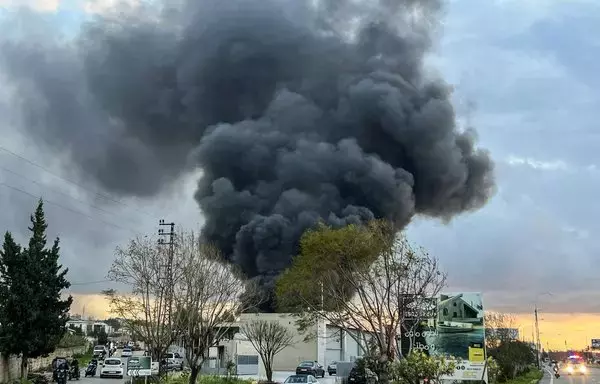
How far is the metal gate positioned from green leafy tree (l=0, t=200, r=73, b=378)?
2514cm

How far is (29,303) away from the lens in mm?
35938

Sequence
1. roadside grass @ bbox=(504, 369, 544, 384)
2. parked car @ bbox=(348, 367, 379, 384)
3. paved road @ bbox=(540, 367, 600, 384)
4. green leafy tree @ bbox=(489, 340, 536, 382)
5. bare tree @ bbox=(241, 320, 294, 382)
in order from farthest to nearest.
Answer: bare tree @ bbox=(241, 320, 294, 382)
paved road @ bbox=(540, 367, 600, 384)
green leafy tree @ bbox=(489, 340, 536, 382)
roadside grass @ bbox=(504, 369, 544, 384)
parked car @ bbox=(348, 367, 379, 384)

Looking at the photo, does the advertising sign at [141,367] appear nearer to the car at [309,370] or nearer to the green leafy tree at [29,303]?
the green leafy tree at [29,303]

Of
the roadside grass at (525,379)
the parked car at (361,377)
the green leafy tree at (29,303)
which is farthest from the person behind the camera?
the roadside grass at (525,379)

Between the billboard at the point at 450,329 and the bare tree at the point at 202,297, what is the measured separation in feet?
35.2

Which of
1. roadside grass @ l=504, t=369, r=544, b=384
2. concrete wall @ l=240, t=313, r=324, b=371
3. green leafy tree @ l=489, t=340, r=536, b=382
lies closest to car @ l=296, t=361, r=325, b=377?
concrete wall @ l=240, t=313, r=324, b=371

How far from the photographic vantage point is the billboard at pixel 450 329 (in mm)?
31453

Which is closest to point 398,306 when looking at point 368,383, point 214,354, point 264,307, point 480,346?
point 480,346

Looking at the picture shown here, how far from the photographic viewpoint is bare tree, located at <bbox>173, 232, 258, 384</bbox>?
34250 millimetres

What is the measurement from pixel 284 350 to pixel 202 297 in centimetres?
3451

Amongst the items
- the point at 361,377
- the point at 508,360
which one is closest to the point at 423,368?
the point at 361,377

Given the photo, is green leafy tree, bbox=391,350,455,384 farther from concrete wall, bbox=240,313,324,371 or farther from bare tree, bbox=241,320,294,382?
concrete wall, bbox=240,313,324,371

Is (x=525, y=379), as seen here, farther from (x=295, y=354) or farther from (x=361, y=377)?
(x=295, y=354)

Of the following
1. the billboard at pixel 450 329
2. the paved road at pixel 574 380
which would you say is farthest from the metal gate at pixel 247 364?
the billboard at pixel 450 329
